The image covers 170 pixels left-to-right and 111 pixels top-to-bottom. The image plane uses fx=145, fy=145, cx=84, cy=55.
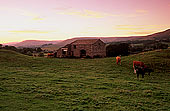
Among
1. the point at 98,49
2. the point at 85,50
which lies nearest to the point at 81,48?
the point at 85,50

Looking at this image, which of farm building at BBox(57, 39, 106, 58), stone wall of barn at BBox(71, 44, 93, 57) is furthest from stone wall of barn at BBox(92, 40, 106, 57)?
stone wall of barn at BBox(71, 44, 93, 57)

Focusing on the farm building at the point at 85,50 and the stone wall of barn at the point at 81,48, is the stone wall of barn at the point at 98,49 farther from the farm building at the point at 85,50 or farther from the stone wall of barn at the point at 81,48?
the stone wall of barn at the point at 81,48

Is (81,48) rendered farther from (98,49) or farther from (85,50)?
(98,49)

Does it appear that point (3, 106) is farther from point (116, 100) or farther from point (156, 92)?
point (156, 92)

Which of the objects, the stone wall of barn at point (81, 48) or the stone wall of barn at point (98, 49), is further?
the stone wall of barn at point (98, 49)

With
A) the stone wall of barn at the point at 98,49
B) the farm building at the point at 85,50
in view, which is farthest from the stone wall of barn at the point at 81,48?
the stone wall of barn at the point at 98,49

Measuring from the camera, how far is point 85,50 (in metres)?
50.6

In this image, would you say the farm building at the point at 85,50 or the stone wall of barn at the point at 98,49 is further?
the stone wall of barn at the point at 98,49

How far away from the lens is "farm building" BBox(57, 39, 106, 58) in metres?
49.6

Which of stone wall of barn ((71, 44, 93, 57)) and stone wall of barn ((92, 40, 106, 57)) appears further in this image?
stone wall of barn ((92, 40, 106, 57))

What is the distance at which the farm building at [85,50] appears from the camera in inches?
1953

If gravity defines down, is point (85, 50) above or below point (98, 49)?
below

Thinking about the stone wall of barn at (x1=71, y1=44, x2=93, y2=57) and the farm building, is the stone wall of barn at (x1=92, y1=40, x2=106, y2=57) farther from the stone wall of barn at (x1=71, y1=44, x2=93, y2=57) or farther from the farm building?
the stone wall of barn at (x1=71, y1=44, x2=93, y2=57)

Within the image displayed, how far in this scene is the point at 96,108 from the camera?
8609 millimetres
